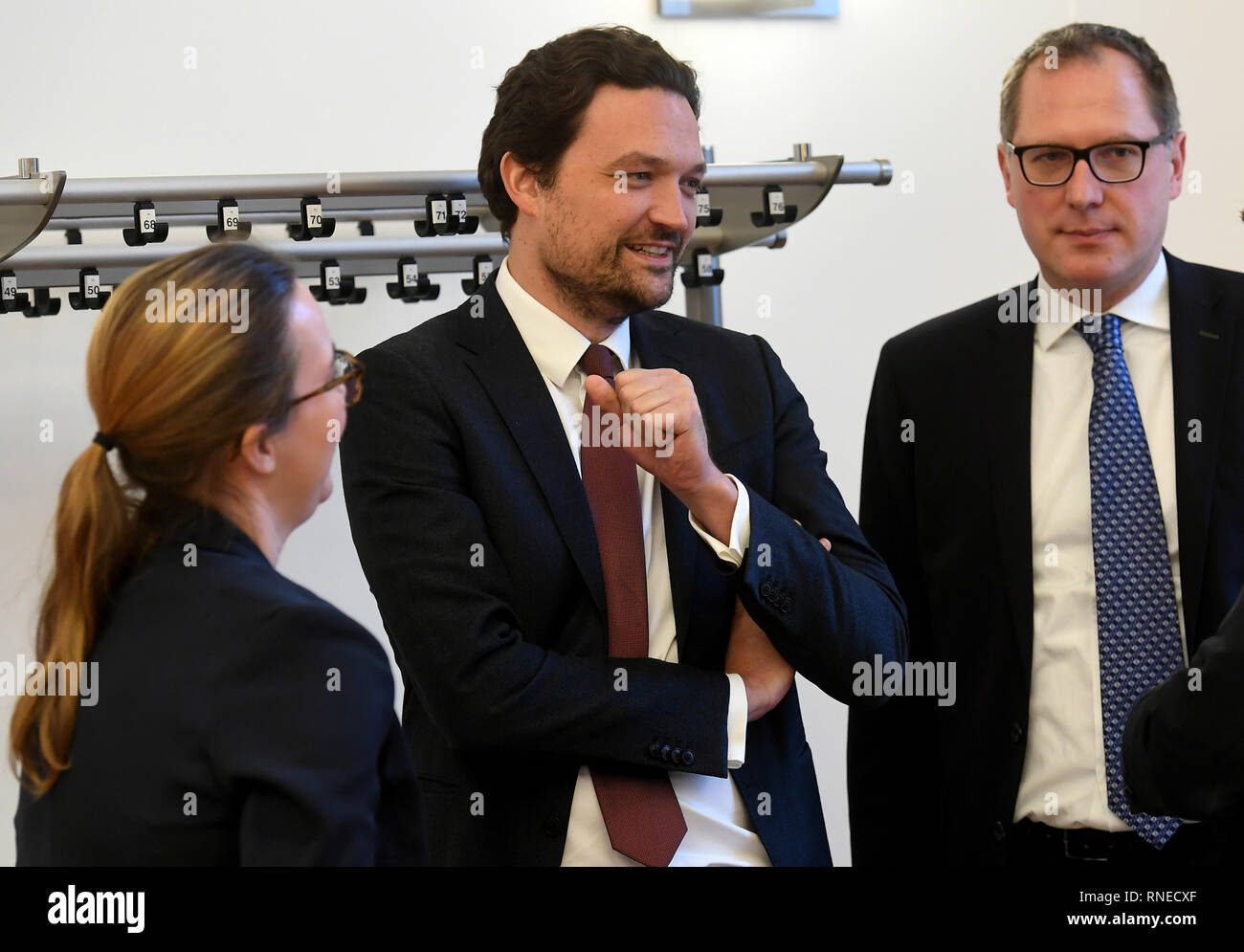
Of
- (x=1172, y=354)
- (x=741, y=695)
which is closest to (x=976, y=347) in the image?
(x=1172, y=354)

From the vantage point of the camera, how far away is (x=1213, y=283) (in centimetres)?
207

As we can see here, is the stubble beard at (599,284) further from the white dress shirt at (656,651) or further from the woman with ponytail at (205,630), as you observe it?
the woman with ponytail at (205,630)

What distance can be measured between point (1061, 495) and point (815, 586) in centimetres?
49

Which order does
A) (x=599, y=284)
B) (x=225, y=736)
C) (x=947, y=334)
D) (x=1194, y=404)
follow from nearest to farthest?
1. (x=225, y=736)
2. (x=599, y=284)
3. (x=1194, y=404)
4. (x=947, y=334)

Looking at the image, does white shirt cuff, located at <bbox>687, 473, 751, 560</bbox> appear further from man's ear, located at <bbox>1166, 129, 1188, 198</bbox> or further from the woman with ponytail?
man's ear, located at <bbox>1166, 129, 1188, 198</bbox>

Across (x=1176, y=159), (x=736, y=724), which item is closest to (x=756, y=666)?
(x=736, y=724)

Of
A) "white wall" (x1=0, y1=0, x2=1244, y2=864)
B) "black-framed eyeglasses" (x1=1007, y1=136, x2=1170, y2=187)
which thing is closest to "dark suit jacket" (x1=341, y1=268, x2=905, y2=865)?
"black-framed eyeglasses" (x1=1007, y1=136, x2=1170, y2=187)

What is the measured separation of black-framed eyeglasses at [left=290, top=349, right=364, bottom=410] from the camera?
1.33 m

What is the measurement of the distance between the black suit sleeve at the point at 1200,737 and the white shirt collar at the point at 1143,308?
783 millimetres

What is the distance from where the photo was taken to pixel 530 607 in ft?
5.76

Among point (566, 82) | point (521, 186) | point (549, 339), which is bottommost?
point (549, 339)

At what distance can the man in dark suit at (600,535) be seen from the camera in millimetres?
1685

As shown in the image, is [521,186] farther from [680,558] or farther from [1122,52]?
[1122,52]
